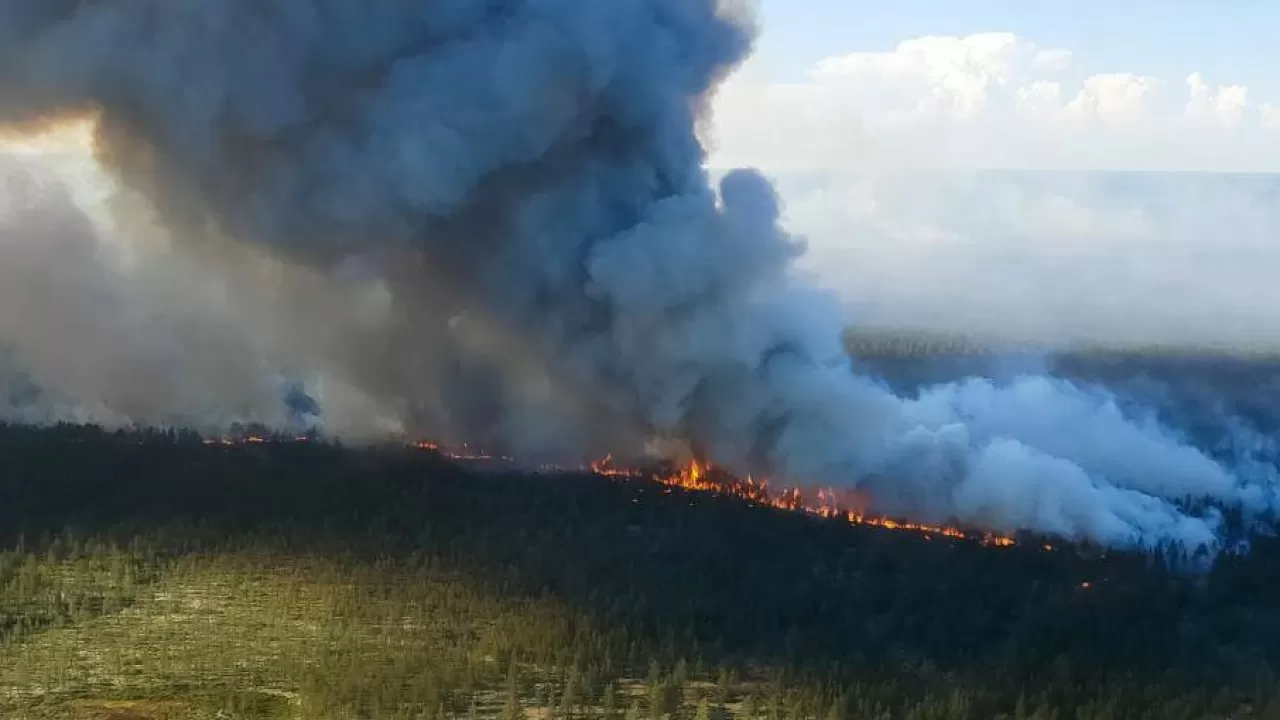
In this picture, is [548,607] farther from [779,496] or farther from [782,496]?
[779,496]

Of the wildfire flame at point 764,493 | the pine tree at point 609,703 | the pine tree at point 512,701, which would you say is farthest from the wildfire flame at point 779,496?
the pine tree at point 512,701

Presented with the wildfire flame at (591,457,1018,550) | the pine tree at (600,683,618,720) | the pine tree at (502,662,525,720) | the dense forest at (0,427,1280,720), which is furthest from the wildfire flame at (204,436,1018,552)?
the pine tree at (502,662,525,720)

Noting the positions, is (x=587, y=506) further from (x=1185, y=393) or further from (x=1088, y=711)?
(x=1185, y=393)

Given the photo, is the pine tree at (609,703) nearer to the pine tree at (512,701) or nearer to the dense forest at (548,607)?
the dense forest at (548,607)

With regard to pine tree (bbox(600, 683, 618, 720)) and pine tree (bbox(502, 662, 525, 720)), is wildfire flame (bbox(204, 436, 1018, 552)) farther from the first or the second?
pine tree (bbox(502, 662, 525, 720))

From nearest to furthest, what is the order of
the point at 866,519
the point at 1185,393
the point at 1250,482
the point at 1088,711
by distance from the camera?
the point at 1088,711, the point at 866,519, the point at 1250,482, the point at 1185,393

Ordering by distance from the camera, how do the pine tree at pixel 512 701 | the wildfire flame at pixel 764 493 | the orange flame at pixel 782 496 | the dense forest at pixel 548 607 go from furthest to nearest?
the wildfire flame at pixel 764 493
the orange flame at pixel 782 496
the dense forest at pixel 548 607
the pine tree at pixel 512 701

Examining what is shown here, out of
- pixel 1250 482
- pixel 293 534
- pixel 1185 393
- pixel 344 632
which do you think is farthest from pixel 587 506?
pixel 1185 393
